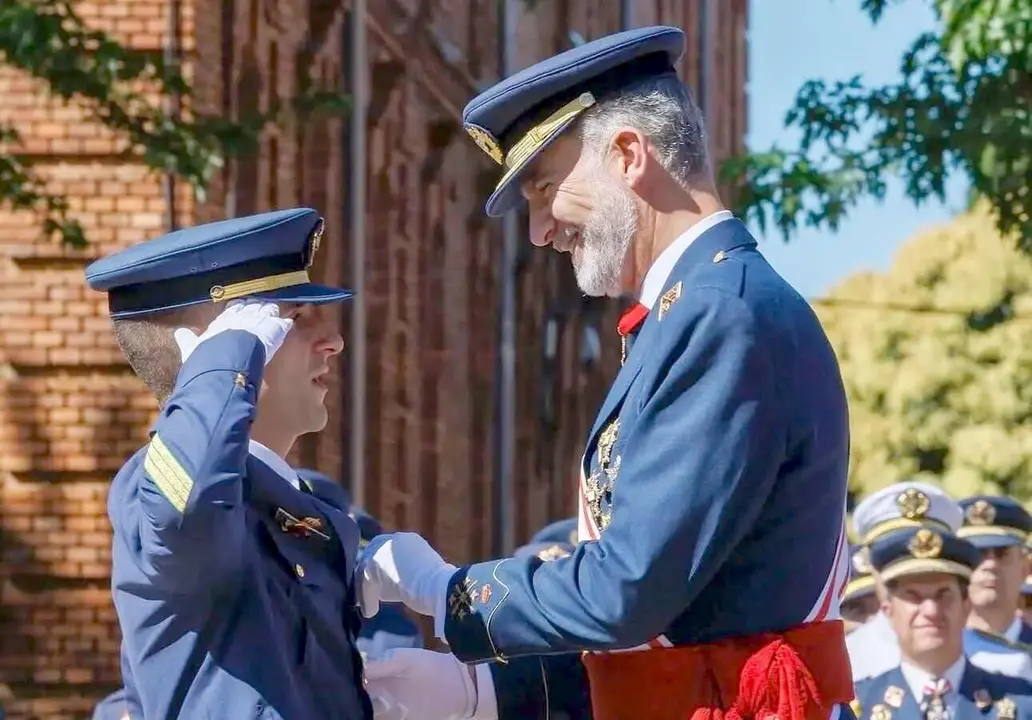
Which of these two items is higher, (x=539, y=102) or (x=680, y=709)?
(x=539, y=102)

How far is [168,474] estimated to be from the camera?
14.5 ft

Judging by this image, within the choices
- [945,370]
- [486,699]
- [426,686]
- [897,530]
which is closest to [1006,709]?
[897,530]

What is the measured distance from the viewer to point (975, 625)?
9.39 m

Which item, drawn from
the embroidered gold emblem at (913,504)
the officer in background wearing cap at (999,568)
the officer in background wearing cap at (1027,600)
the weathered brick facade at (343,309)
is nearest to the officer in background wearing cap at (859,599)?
the officer in background wearing cap at (999,568)

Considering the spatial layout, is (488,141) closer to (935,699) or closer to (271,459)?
(271,459)

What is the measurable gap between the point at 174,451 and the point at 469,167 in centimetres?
1832

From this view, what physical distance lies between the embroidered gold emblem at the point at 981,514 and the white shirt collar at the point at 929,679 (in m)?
2.20

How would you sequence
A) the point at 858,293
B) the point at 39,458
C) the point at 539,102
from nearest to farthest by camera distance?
1. the point at 539,102
2. the point at 39,458
3. the point at 858,293

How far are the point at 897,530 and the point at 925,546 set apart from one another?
0.24 metres

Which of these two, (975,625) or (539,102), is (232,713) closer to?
(539,102)

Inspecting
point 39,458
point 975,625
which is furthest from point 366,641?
point 39,458

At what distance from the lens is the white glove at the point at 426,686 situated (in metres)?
4.90

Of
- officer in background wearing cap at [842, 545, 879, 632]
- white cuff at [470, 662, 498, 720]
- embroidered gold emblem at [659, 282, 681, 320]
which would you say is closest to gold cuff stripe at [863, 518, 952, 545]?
officer in background wearing cap at [842, 545, 879, 632]

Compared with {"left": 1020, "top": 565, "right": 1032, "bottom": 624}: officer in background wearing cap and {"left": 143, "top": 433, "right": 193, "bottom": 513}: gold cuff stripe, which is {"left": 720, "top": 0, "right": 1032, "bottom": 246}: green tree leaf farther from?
{"left": 143, "top": 433, "right": 193, "bottom": 513}: gold cuff stripe
